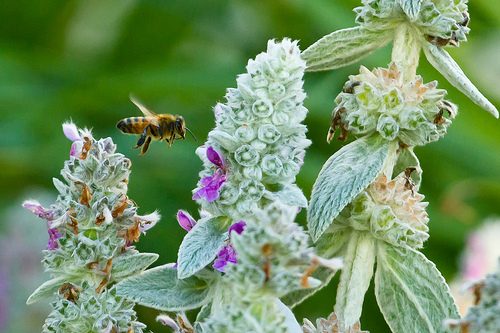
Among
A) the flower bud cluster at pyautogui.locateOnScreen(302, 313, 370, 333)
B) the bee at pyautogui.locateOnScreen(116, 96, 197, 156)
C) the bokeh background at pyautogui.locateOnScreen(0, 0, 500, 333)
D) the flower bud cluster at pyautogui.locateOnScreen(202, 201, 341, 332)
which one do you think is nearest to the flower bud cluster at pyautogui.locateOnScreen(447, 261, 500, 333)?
the flower bud cluster at pyautogui.locateOnScreen(202, 201, 341, 332)

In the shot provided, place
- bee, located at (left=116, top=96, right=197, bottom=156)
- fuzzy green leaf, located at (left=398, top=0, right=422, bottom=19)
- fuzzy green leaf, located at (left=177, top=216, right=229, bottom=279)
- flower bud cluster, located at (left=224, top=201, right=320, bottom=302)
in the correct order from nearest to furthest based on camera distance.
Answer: flower bud cluster, located at (left=224, top=201, right=320, bottom=302) → fuzzy green leaf, located at (left=177, top=216, right=229, bottom=279) → fuzzy green leaf, located at (left=398, top=0, right=422, bottom=19) → bee, located at (left=116, top=96, right=197, bottom=156)

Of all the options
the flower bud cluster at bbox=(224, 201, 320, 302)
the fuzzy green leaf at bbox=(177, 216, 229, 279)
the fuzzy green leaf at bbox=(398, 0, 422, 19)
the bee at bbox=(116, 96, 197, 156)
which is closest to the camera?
the flower bud cluster at bbox=(224, 201, 320, 302)

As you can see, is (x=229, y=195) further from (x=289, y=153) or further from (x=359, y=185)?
(x=359, y=185)

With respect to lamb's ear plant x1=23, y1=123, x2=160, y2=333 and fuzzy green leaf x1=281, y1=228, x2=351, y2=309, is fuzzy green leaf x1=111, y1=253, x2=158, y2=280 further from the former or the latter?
fuzzy green leaf x1=281, y1=228, x2=351, y2=309

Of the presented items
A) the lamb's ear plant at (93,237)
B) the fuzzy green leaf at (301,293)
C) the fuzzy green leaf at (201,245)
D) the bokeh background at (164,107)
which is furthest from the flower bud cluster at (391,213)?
the bokeh background at (164,107)

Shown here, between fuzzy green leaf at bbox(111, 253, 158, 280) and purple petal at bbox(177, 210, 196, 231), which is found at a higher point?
purple petal at bbox(177, 210, 196, 231)

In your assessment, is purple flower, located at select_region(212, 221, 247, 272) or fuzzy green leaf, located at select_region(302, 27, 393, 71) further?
fuzzy green leaf, located at select_region(302, 27, 393, 71)

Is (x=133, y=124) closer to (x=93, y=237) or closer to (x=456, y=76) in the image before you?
(x=93, y=237)
